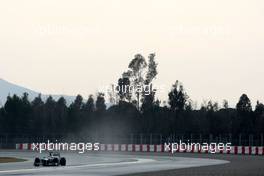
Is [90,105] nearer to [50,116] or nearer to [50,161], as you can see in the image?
[50,116]

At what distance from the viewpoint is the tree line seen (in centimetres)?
11925

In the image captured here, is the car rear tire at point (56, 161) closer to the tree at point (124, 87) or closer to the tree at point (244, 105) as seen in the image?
the tree at point (244, 105)

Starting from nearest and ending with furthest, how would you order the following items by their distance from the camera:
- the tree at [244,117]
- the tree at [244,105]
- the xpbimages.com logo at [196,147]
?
the xpbimages.com logo at [196,147] → the tree at [244,117] → the tree at [244,105]

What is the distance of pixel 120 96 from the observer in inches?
5271

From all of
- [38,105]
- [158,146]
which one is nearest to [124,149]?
[158,146]

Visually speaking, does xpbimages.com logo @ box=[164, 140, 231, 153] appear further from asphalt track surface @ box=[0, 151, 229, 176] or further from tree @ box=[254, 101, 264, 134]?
tree @ box=[254, 101, 264, 134]

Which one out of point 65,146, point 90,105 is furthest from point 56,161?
point 90,105

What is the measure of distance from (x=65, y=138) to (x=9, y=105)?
42647mm

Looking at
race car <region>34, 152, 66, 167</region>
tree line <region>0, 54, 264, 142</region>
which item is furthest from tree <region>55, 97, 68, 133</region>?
race car <region>34, 152, 66, 167</region>

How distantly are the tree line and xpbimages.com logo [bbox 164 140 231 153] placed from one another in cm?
3448

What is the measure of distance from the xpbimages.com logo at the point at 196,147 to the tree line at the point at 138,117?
34475mm

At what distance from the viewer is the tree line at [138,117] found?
11925 centimetres

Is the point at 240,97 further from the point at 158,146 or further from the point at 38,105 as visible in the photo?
the point at 38,105

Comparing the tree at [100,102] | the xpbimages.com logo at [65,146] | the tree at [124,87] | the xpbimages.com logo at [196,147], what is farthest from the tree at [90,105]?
the xpbimages.com logo at [196,147]
